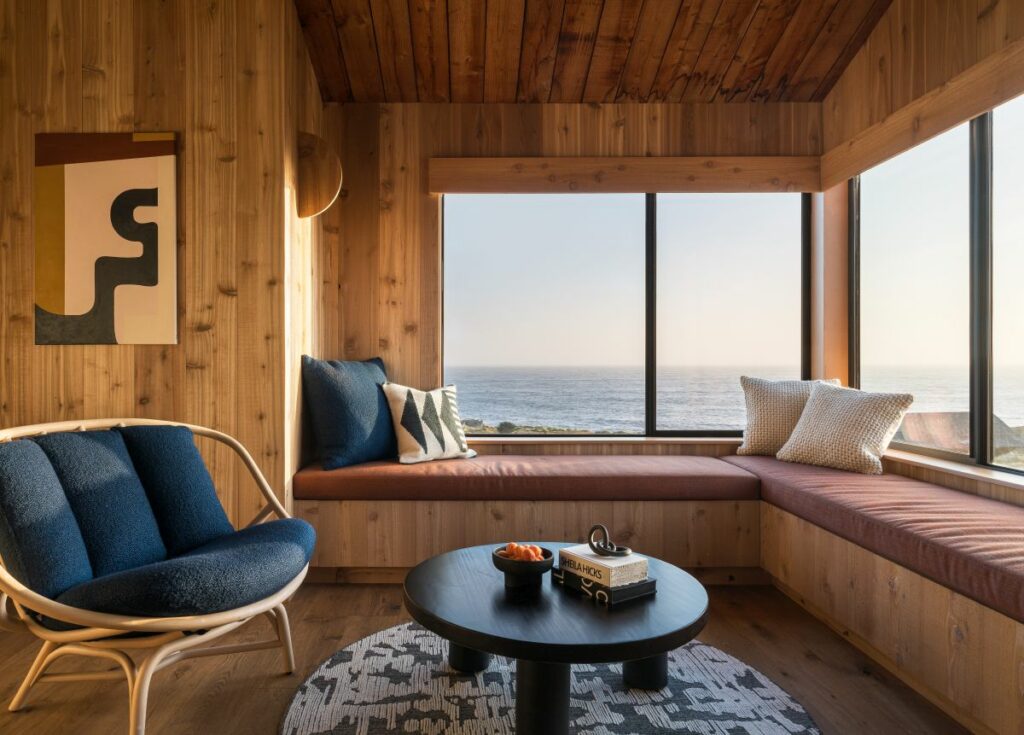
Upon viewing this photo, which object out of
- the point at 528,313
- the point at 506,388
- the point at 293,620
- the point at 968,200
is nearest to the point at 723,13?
the point at 968,200

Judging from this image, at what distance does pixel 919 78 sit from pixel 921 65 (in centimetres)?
5

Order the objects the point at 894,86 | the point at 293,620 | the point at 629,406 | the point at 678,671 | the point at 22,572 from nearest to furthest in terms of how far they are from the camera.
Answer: the point at 22,572 → the point at 678,671 → the point at 293,620 → the point at 894,86 → the point at 629,406

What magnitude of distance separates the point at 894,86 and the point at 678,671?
112 inches

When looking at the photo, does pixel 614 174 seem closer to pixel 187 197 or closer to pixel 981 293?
pixel 981 293

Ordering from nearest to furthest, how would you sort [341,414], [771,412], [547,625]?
[547,625], [341,414], [771,412]

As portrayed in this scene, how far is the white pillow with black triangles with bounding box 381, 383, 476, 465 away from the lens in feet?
10.2

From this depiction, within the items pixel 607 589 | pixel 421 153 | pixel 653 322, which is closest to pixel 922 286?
pixel 653 322

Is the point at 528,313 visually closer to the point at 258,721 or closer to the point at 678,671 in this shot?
the point at 678,671

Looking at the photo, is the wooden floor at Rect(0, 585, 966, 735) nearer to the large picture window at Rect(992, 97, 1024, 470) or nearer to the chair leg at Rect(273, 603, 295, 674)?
the chair leg at Rect(273, 603, 295, 674)

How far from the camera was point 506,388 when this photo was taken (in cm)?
462

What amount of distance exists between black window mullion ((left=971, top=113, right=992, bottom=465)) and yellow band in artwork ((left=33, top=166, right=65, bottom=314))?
3929 mm

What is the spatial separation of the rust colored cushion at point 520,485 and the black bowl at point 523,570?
1153 millimetres

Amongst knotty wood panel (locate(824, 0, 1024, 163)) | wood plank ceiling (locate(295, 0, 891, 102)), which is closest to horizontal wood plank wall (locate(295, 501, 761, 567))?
knotty wood panel (locate(824, 0, 1024, 163))

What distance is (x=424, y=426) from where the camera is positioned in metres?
3.18
